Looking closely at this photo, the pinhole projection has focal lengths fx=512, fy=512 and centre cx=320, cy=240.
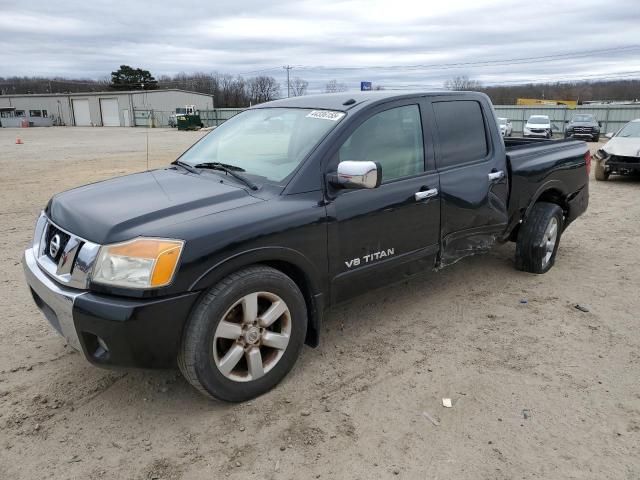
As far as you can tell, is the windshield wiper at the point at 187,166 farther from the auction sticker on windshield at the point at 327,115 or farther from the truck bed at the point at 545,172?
the truck bed at the point at 545,172

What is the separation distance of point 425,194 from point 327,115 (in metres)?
0.93

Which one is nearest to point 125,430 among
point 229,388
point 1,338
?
point 229,388

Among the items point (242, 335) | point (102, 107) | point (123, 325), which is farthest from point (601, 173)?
point (102, 107)

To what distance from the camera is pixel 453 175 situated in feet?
13.3

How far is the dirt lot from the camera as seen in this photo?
8.39 ft

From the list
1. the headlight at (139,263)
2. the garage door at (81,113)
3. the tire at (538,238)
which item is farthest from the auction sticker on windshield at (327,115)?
the garage door at (81,113)

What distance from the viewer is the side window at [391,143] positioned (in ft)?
11.5

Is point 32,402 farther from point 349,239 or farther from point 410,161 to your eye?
point 410,161

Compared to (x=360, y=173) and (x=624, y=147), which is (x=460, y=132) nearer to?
(x=360, y=173)

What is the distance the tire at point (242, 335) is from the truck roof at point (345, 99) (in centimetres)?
139

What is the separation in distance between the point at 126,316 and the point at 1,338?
202 cm

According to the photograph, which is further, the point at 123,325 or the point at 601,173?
the point at 601,173

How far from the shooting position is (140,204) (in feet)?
9.87

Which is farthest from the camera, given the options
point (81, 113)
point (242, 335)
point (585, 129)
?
point (81, 113)
